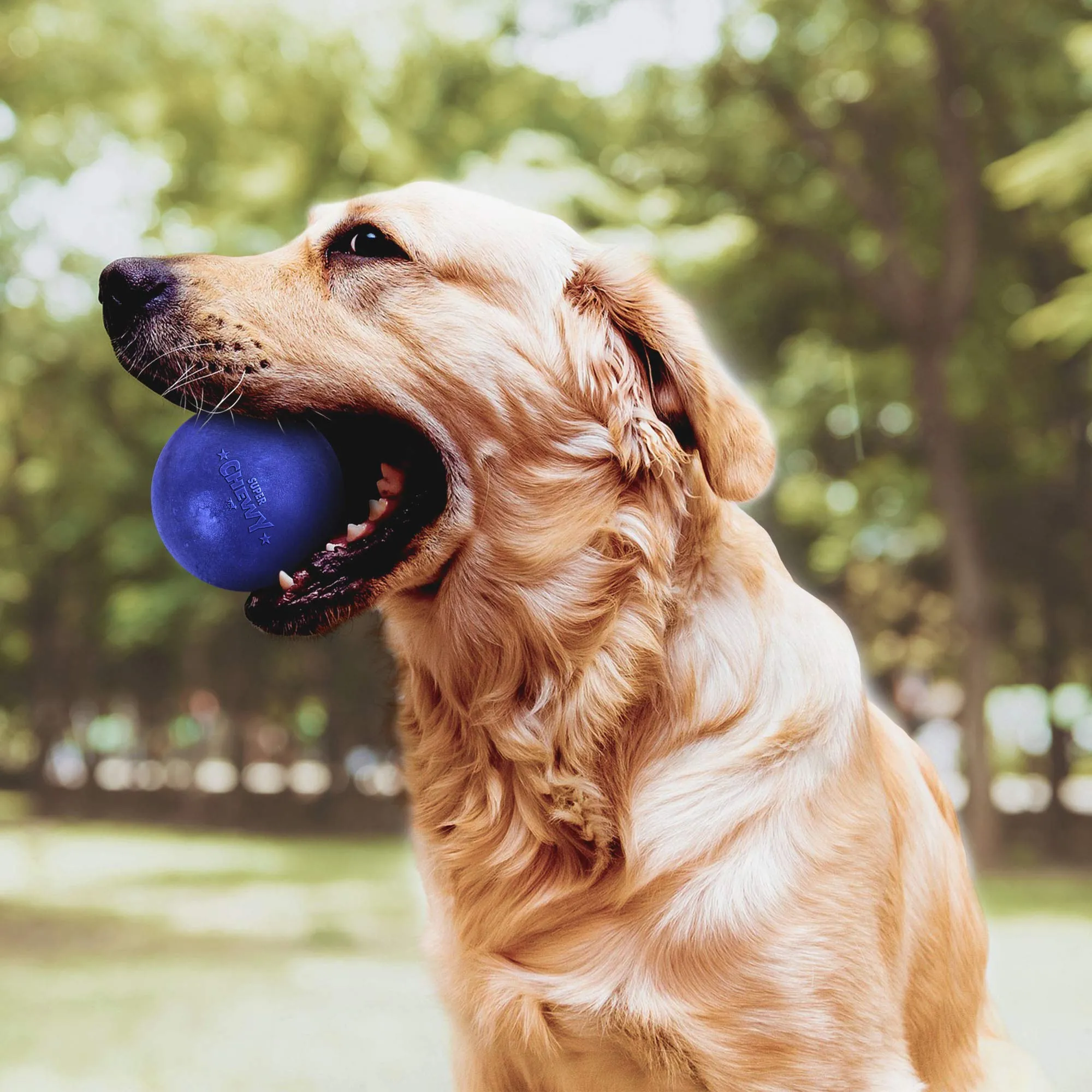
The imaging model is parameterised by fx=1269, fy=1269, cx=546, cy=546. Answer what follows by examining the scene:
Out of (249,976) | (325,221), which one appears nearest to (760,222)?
(249,976)

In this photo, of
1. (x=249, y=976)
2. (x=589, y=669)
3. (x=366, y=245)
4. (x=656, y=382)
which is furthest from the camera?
(x=249, y=976)

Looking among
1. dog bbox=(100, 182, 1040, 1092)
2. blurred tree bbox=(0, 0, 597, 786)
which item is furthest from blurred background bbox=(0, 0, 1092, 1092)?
dog bbox=(100, 182, 1040, 1092)

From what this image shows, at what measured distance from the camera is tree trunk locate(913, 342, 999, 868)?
13.9 metres

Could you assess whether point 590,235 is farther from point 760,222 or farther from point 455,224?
point 455,224

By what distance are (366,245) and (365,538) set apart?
0.72 metres

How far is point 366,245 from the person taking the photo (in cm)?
301

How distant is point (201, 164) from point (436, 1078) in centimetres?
1000

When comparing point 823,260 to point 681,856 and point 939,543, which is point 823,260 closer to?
point 939,543

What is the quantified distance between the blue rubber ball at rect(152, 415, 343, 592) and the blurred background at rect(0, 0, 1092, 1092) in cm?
478

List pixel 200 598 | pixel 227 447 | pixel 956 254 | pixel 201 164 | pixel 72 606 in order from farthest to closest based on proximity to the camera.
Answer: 1. pixel 72 606
2. pixel 200 598
3. pixel 956 254
4. pixel 201 164
5. pixel 227 447

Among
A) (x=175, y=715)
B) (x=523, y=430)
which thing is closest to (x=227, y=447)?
(x=523, y=430)

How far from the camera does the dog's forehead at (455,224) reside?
2.97m

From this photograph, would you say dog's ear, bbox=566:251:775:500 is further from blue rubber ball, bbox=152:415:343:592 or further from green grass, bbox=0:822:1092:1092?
green grass, bbox=0:822:1092:1092

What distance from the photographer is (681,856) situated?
100 inches
